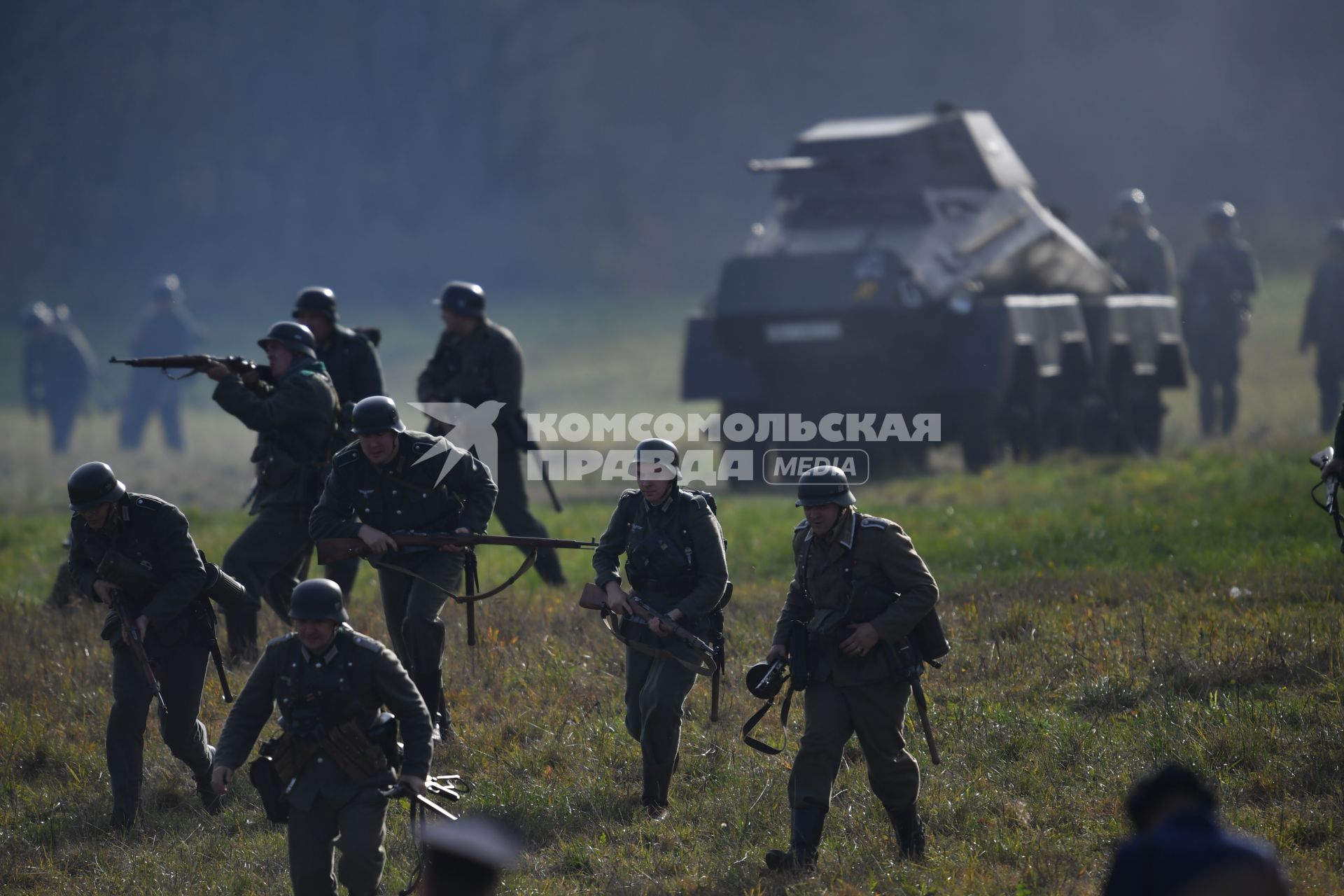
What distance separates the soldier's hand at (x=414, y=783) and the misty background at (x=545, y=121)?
132 ft

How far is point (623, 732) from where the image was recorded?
819cm

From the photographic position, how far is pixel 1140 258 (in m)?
19.6

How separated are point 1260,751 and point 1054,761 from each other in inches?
32.9

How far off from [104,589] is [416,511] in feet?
4.65

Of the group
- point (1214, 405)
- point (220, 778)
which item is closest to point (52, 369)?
point (1214, 405)

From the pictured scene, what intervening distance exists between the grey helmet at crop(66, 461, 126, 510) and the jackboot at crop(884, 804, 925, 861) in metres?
3.38

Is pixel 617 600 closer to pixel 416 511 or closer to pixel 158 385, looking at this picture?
pixel 416 511

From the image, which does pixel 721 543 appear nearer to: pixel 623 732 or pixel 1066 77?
pixel 623 732

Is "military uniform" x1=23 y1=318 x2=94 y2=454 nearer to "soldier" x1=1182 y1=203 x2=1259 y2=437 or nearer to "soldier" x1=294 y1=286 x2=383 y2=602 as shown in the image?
"soldier" x1=1182 y1=203 x2=1259 y2=437

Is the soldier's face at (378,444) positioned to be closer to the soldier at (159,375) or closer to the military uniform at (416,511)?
the military uniform at (416,511)

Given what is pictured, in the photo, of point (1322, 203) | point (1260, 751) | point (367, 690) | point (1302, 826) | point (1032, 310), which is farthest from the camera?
point (1322, 203)

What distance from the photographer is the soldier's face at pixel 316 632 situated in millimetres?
5816

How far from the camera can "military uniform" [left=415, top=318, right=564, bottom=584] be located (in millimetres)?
10625

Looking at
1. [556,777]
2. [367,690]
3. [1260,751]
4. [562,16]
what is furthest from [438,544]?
[562,16]
